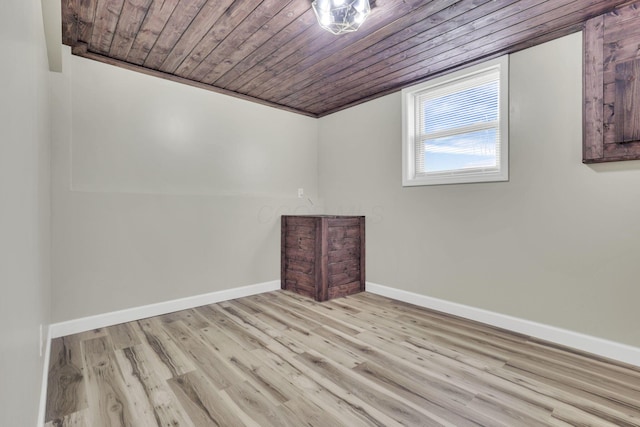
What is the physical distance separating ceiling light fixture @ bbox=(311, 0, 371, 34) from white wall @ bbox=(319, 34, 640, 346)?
57.0 inches

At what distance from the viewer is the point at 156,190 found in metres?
2.94

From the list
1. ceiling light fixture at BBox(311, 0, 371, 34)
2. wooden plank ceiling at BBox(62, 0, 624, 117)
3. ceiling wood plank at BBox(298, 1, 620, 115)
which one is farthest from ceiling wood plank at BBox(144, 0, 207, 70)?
ceiling wood plank at BBox(298, 1, 620, 115)

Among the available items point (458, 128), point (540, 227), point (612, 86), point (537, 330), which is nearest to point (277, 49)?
point (458, 128)

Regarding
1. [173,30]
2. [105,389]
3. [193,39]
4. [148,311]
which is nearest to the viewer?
[105,389]

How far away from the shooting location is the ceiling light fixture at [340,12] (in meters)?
1.96

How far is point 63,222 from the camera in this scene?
8.02 ft

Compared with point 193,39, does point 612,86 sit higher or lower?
lower

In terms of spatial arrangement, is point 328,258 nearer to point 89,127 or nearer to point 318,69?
point 318,69

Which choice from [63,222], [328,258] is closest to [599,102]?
[328,258]

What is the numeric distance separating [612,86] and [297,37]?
2.26m

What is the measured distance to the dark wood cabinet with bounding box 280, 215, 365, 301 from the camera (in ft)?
11.0

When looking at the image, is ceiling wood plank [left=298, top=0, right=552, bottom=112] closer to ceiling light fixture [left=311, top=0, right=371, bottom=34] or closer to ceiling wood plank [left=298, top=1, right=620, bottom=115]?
ceiling wood plank [left=298, top=1, right=620, bottom=115]

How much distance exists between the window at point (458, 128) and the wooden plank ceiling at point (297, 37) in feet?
0.52

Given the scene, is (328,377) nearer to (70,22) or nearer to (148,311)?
(148,311)
